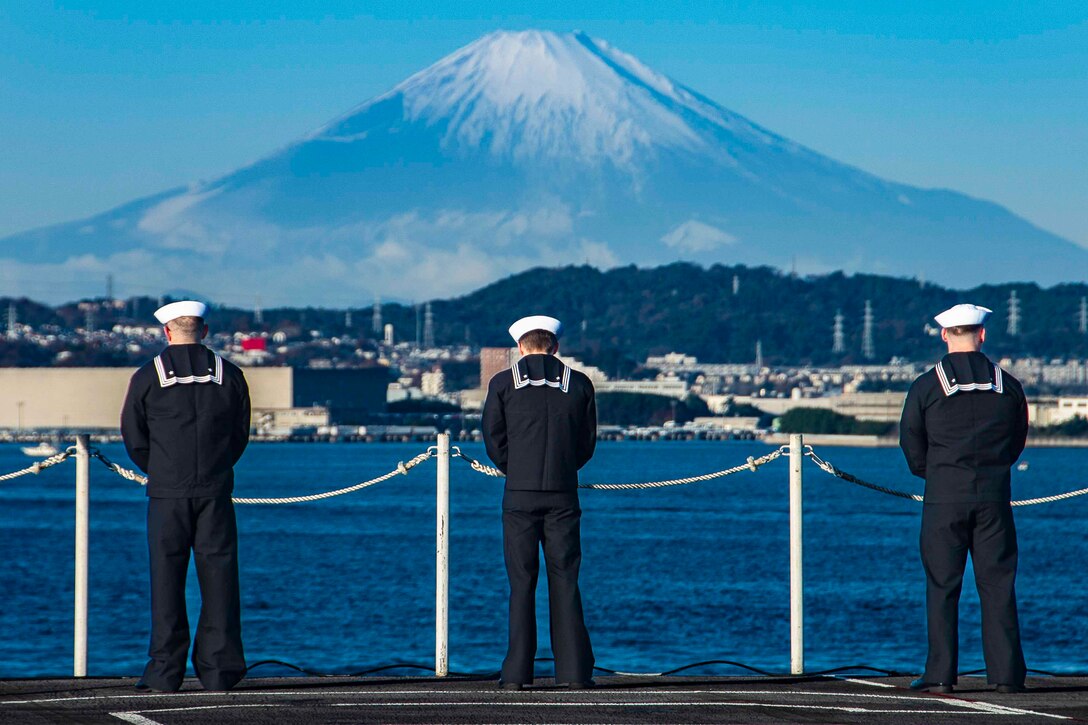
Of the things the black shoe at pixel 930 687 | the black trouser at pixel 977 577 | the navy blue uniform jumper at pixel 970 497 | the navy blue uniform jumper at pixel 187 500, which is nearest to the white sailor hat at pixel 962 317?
the navy blue uniform jumper at pixel 970 497

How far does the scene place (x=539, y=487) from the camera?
1004cm

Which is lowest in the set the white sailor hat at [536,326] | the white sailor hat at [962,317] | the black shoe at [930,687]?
the black shoe at [930,687]

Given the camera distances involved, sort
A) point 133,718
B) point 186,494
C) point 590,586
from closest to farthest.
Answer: point 133,718 < point 186,494 < point 590,586

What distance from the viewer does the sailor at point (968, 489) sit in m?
10.0

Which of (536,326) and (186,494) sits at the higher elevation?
(536,326)

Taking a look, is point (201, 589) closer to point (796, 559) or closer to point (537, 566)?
point (537, 566)

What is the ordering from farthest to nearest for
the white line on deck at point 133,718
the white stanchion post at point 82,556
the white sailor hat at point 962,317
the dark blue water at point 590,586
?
1. the dark blue water at point 590,586
2. the white stanchion post at point 82,556
3. the white sailor hat at point 962,317
4. the white line on deck at point 133,718

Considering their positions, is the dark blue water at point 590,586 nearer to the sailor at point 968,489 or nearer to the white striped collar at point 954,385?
the sailor at point 968,489

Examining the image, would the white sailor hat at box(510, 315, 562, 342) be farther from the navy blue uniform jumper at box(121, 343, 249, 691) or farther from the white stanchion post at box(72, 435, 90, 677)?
the white stanchion post at box(72, 435, 90, 677)

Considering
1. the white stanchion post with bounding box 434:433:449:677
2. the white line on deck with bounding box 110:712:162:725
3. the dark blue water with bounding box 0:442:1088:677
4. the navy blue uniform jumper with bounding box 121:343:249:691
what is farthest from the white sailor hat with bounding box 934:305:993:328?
the dark blue water with bounding box 0:442:1088:677

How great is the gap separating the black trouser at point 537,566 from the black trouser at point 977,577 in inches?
76.3

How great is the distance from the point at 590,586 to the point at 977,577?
42643 millimetres

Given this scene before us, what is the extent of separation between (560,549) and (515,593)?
0.35 m

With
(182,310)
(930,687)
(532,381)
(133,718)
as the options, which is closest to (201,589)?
(133,718)
